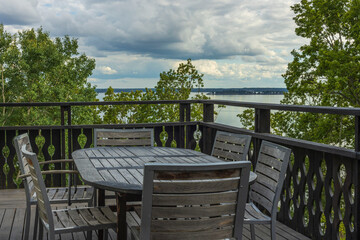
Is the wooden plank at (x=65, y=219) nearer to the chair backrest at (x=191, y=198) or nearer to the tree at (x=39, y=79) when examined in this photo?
the chair backrest at (x=191, y=198)

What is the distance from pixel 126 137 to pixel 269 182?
1.77 meters

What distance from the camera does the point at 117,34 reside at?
27156 millimetres

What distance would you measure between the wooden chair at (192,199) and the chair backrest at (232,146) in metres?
1.26

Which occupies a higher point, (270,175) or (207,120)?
(207,120)

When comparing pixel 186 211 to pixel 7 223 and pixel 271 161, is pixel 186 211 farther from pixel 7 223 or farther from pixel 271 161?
pixel 7 223

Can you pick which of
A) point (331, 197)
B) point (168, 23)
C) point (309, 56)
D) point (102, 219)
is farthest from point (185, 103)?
point (309, 56)

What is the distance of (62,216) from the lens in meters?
2.51

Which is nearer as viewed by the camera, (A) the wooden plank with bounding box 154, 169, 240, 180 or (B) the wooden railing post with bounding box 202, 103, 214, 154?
(A) the wooden plank with bounding box 154, 169, 240, 180

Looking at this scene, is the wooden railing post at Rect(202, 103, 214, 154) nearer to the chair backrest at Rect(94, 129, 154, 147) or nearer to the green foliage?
the chair backrest at Rect(94, 129, 154, 147)

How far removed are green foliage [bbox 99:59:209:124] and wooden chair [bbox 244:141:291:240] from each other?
800 inches

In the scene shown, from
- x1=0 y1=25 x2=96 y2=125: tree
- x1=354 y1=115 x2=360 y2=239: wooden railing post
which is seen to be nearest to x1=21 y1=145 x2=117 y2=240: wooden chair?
x1=354 y1=115 x2=360 y2=239: wooden railing post

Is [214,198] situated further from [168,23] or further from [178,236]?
[168,23]

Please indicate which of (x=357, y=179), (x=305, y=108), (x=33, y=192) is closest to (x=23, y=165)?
(x=33, y=192)

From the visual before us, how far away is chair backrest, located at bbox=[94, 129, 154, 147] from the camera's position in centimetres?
399
